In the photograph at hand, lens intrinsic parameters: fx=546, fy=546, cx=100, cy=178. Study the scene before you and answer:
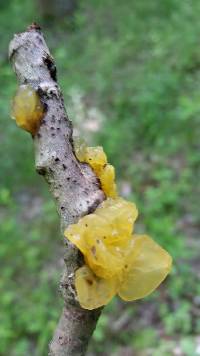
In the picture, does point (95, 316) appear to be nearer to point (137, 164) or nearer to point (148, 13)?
point (137, 164)

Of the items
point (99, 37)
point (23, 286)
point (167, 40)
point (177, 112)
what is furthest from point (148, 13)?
point (23, 286)

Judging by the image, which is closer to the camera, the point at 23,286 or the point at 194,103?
the point at 23,286

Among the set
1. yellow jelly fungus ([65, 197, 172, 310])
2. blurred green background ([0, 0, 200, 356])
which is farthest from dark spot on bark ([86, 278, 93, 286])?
blurred green background ([0, 0, 200, 356])

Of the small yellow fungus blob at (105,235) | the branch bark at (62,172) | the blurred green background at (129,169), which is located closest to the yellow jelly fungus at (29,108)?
the branch bark at (62,172)

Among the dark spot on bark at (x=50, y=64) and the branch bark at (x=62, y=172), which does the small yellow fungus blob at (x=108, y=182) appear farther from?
the dark spot on bark at (x=50, y=64)

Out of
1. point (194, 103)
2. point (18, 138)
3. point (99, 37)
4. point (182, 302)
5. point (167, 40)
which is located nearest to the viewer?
point (182, 302)
